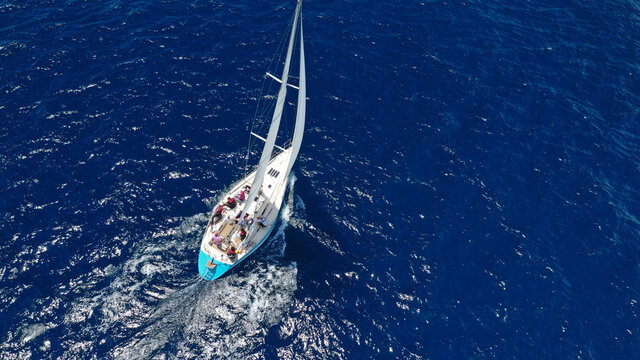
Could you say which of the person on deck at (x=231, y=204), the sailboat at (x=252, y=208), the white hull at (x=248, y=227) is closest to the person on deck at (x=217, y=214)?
the sailboat at (x=252, y=208)

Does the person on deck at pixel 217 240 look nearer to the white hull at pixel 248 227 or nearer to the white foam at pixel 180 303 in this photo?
the white hull at pixel 248 227

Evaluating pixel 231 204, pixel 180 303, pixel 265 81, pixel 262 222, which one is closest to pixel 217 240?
pixel 231 204

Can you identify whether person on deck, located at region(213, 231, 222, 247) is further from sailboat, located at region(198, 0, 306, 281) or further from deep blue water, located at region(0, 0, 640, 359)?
deep blue water, located at region(0, 0, 640, 359)

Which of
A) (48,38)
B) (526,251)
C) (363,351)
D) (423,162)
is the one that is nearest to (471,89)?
(423,162)

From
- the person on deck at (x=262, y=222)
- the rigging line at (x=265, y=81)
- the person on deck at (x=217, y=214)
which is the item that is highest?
the rigging line at (x=265, y=81)

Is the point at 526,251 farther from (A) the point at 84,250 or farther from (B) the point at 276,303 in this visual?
(A) the point at 84,250

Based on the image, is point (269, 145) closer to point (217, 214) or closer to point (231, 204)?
point (231, 204)
